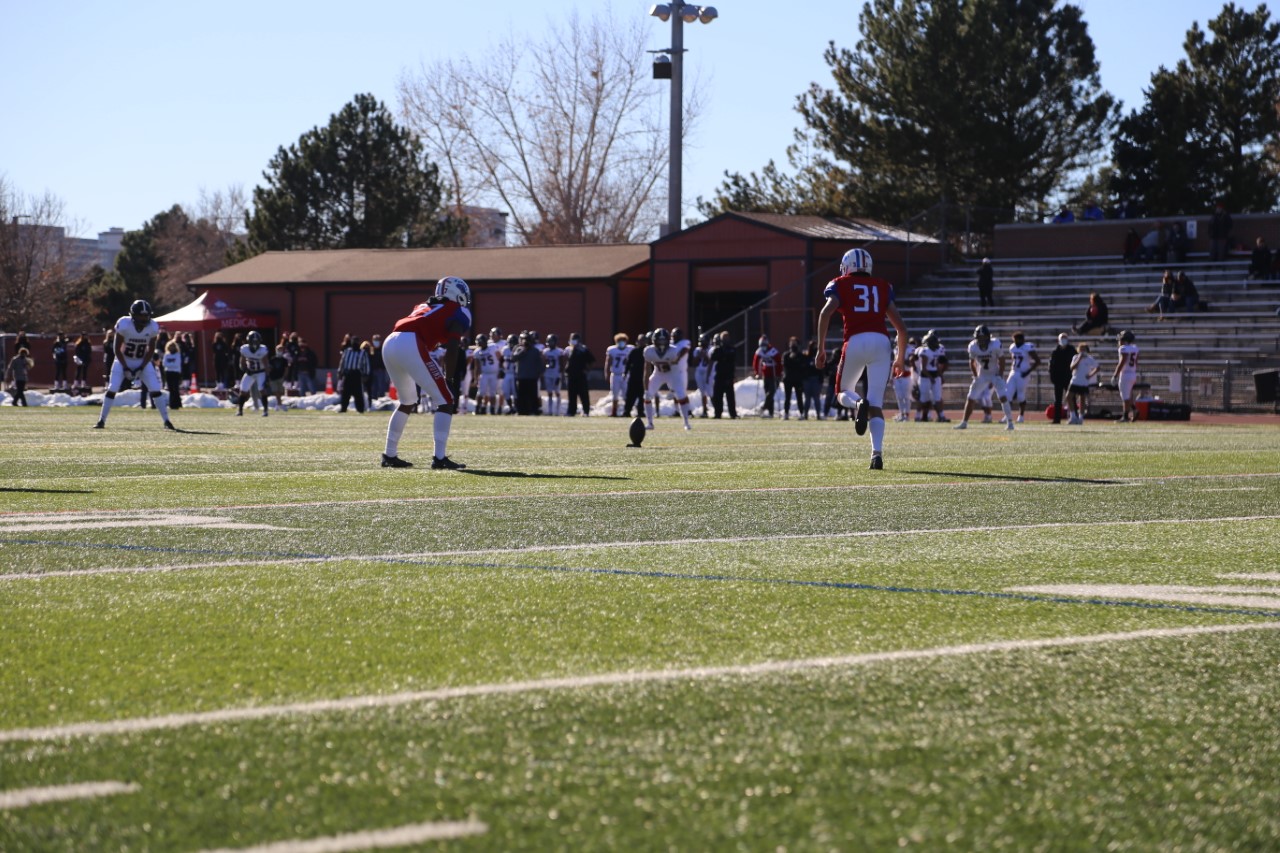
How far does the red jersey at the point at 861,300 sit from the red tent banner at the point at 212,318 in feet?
136

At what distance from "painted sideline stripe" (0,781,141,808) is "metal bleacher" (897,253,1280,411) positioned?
3271 centimetres

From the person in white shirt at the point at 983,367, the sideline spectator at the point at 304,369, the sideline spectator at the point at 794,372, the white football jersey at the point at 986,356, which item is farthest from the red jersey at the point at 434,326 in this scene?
the sideline spectator at the point at 304,369

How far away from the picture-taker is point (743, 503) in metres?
10.8

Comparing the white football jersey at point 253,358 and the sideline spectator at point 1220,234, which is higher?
the sideline spectator at point 1220,234

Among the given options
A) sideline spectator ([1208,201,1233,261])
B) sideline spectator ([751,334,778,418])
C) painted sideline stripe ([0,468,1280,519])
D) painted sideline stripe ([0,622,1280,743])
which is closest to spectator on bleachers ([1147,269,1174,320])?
sideline spectator ([1208,201,1233,261])

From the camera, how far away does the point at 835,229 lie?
48.1 metres

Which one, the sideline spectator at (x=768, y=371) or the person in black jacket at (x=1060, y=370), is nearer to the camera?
the person in black jacket at (x=1060, y=370)

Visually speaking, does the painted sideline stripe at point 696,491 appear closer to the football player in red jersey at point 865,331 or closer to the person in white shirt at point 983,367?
the football player in red jersey at point 865,331

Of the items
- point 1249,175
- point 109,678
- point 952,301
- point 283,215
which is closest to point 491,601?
point 109,678

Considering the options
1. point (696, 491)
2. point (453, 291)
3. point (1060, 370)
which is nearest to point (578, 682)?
point (696, 491)

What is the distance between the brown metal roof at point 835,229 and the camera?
46.3 m

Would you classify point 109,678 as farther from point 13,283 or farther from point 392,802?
point 13,283

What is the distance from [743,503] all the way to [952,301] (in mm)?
34133

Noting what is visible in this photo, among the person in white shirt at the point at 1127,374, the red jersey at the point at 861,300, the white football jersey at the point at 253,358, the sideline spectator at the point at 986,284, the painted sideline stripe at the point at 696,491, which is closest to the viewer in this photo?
the painted sideline stripe at the point at 696,491
